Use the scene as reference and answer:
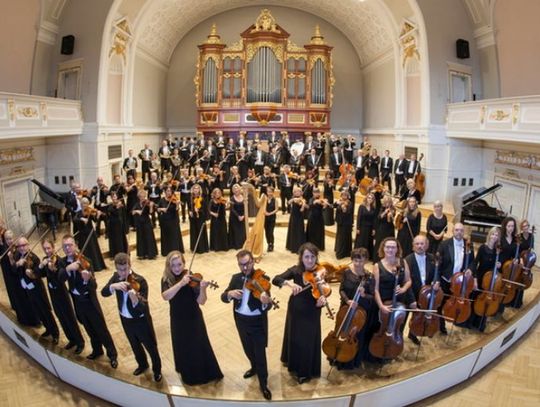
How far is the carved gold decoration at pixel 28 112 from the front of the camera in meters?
7.39

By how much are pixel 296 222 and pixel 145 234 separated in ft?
8.93

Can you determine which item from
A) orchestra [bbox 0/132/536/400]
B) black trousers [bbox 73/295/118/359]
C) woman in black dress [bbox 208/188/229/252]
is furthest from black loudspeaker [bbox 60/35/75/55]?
black trousers [bbox 73/295/118/359]

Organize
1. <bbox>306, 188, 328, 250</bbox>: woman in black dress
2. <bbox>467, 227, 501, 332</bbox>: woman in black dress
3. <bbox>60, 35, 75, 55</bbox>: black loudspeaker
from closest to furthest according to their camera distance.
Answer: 1. <bbox>467, 227, 501, 332</bbox>: woman in black dress
2. <bbox>306, 188, 328, 250</bbox>: woman in black dress
3. <bbox>60, 35, 75, 55</bbox>: black loudspeaker

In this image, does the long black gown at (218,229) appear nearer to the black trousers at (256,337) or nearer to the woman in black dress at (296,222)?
the woman in black dress at (296,222)

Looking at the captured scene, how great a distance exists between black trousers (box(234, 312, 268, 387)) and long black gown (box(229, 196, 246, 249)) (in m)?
3.62

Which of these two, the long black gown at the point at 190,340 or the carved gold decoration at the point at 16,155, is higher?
the carved gold decoration at the point at 16,155

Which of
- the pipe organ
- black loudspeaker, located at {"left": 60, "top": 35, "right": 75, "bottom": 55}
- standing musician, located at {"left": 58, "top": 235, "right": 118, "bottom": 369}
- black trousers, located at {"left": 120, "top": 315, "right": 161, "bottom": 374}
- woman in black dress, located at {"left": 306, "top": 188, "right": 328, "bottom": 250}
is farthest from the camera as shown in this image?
the pipe organ

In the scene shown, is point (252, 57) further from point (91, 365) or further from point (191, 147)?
point (91, 365)

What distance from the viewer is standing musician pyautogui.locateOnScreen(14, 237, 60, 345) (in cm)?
425

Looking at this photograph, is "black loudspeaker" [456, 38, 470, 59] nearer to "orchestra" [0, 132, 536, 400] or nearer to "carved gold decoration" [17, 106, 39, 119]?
"orchestra" [0, 132, 536, 400]

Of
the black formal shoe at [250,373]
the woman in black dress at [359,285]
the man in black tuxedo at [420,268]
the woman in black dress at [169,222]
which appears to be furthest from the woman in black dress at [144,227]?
the man in black tuxedo at [420,268]

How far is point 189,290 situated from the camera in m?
3.42

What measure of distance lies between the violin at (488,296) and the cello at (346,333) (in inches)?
73.6

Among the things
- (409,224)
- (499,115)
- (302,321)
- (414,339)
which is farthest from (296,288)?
(499,115)
